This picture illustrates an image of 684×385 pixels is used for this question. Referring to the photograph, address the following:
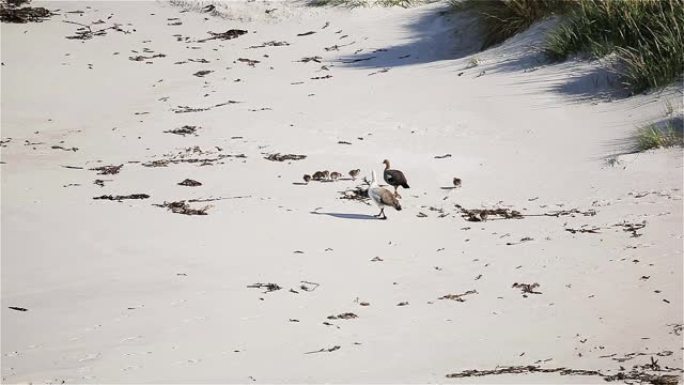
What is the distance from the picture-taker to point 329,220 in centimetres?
901

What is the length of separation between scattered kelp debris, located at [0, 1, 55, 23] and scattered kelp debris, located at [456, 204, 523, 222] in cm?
1063

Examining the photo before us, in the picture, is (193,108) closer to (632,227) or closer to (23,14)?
(23,14)

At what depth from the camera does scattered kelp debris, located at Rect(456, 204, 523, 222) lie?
884 cm

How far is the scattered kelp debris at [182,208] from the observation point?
9188 millimetres

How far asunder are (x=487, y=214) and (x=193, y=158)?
348 cm

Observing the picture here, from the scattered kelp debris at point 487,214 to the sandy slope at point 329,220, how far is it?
0.66 ft

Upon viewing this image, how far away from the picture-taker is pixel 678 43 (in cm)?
1176

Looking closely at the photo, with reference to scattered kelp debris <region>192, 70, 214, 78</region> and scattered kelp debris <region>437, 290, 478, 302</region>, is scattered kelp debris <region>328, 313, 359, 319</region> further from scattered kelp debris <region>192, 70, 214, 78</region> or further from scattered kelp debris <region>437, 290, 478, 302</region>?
scattered kelp debris <region>192, 70, 214, 78</region>

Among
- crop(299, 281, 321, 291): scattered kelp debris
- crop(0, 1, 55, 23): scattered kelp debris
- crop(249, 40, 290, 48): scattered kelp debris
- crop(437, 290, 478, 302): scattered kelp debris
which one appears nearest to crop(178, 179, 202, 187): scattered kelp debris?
crop(299, 281, 321, 291): scattered kelp debris

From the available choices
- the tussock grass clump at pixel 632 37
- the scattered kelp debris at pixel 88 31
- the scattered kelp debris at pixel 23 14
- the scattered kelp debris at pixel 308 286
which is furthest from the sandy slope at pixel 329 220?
the scattered kelp debris at pixel 23 14

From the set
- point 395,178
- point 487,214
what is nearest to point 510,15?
point 395,178

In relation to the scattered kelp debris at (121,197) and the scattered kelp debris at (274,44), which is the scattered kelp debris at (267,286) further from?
the scattered kelp debris at (274,44)

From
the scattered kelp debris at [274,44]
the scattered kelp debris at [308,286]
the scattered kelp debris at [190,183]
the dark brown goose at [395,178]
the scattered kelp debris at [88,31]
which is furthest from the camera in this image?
the scattered kelp debris at [88,31]

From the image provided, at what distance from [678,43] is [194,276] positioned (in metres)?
6.60
